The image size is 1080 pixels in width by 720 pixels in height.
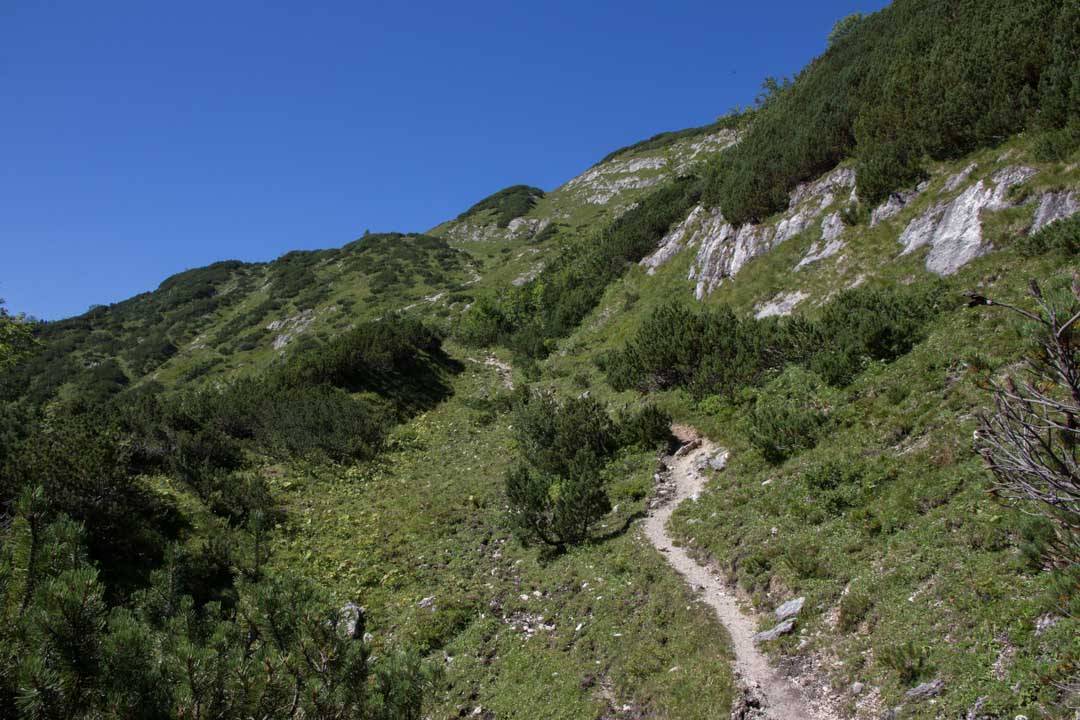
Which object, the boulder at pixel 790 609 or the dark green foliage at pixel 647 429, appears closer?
the boulder at pixel 790 609

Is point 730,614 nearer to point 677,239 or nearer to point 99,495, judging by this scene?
point 99,495

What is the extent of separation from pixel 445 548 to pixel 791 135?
2635 cm

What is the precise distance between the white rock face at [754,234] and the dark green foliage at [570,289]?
792cm

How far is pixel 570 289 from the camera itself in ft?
134

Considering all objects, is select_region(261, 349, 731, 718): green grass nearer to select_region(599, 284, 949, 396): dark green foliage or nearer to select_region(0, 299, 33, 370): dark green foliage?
select_region(599, 284, 949, 396): dark green foliage

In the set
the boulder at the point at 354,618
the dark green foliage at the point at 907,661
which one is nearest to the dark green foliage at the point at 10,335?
the boulder at the point at 354,618

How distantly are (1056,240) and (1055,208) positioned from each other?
181cm

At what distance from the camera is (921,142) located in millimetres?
19031

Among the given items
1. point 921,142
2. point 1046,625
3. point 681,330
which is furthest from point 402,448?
point 921,142

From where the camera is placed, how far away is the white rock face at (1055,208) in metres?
13.0

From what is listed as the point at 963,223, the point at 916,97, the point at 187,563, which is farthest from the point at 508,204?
the point at 187,563

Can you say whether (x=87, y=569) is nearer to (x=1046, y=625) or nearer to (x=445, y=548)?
(x=1046, y=625)

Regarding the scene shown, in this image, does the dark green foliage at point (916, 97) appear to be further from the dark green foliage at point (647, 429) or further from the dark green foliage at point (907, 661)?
the dark green foliage at point (907, 661)

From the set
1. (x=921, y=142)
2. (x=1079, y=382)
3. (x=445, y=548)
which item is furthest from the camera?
(x=921, y=142)
